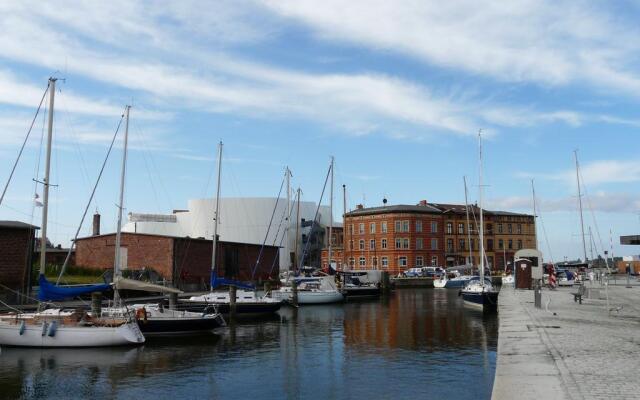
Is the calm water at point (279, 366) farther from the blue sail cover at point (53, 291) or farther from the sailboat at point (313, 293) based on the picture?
the sailboat at point (313, 293)

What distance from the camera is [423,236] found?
332 feet

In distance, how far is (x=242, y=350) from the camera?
26.5 metres

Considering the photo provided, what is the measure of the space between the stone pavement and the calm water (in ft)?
5.94

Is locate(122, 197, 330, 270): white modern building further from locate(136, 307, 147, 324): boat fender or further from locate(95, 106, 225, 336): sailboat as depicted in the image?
locate(136, 307, 147, 324): boat fender

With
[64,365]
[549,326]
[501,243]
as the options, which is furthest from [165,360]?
[501,243]

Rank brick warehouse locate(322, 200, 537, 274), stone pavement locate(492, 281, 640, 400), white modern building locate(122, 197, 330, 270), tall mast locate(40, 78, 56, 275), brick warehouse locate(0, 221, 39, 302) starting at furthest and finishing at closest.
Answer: white modern building locate(122, 197, 330, 270) < brick warehouse locate(322, 200, 537, 274) < brick warehouse locate(0, 221, 39, 302) < tall mast locate(40, 78, 56, 275) < stone pavement locate(492, 281, 640, 400)

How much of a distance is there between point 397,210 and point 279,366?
78.7 meters

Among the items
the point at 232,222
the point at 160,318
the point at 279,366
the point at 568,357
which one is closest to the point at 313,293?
the point at 160,318

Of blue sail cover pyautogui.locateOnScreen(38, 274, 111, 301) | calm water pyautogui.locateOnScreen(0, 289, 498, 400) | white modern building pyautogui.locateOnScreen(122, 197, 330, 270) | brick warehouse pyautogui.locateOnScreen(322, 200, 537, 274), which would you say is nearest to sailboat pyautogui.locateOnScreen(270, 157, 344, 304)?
calm water pyautogui.locateOnScreen(0, 289, 498, 400)

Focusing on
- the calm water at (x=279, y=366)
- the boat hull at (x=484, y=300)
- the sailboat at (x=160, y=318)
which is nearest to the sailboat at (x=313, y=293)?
the boat hull at (x=484, y=300)

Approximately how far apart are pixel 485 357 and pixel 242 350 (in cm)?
1099

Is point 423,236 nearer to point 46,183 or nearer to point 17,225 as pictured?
point 17,225

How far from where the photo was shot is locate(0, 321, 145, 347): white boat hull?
26.2m

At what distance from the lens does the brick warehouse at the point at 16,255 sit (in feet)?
123
